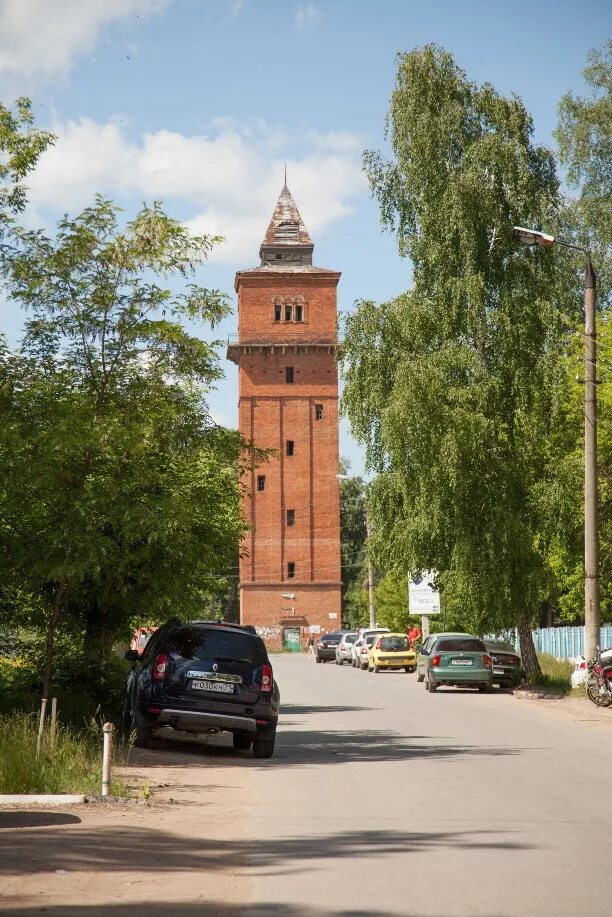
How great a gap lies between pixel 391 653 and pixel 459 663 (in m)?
16.5

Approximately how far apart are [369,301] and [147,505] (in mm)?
18485

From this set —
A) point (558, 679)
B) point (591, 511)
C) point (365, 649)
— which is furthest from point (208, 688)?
point (365, 649)

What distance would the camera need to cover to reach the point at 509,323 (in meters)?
34.2

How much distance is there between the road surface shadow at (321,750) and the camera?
57.5 feet

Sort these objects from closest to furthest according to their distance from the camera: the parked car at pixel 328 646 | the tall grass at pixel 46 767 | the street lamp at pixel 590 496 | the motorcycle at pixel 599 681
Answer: the tall grass at pixel 46 767 → the motorcycle at pixel 599 681 → the street lamp at pixel 590 496 → the parked car at pixel 328 646

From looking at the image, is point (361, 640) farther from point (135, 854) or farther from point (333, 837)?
point (135, 854)

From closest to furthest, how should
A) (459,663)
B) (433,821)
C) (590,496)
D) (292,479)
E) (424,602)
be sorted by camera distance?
(433,821), (590,496), (459,663), (424,602), (292,479)

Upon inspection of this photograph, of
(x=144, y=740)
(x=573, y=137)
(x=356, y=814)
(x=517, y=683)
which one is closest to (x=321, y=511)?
(x=573, y=137)

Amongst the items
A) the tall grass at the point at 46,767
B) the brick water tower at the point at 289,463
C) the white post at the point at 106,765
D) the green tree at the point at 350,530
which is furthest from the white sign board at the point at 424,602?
the green tree at the point at 350,530

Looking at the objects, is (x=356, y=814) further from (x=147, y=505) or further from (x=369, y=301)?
(x=369, y=301)

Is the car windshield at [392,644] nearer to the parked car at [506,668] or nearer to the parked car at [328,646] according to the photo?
the parked car at [506,668]

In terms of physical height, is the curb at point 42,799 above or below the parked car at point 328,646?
above

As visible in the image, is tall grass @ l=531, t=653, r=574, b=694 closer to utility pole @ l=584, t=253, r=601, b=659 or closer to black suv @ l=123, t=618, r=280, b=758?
utility pole @ l=584, t=253, r=601, b=659

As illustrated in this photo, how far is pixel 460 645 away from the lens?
3662 cm
